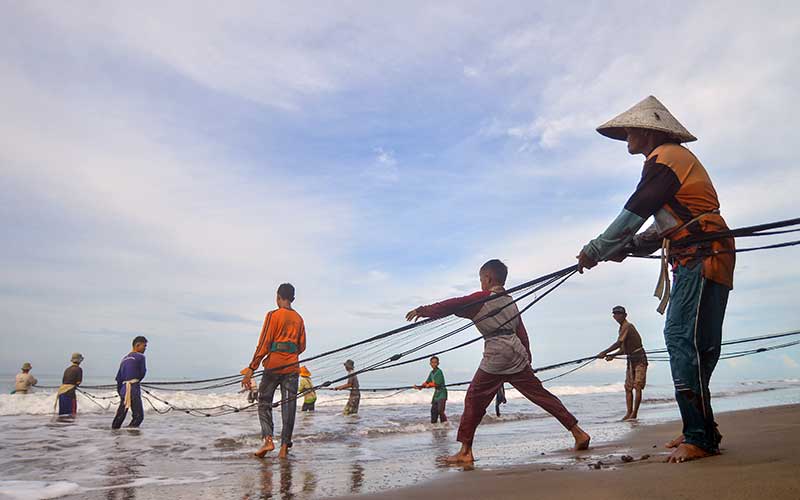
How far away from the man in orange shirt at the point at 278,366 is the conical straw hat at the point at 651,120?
15.2 feet

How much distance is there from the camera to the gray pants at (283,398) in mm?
6910

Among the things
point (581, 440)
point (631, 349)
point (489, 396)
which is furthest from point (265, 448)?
point (631, 349)

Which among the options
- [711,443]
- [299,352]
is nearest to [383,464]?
[299,352]

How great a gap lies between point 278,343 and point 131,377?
6.10 m

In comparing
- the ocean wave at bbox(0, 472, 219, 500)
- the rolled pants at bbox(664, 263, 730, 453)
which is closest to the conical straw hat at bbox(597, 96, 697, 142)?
the rolled pants at bbox(664, 263, 730, 453)

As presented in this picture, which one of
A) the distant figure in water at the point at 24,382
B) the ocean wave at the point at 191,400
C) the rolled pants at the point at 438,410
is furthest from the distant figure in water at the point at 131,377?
the distant figure in water at the point at 24,382

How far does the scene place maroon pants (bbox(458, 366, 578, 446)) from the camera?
5.13 meters

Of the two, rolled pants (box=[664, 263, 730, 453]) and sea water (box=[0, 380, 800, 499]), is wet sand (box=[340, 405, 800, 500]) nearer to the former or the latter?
rolled pants (box=[664, 263, 730, 453])

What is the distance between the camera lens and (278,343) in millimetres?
6941

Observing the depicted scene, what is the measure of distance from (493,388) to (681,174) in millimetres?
2681

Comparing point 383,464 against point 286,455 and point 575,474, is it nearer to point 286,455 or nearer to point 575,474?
point 286,455

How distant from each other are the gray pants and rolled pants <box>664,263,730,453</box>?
4816mm

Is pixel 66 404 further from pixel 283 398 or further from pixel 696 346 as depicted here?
pixel 696 346

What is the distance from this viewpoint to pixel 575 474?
10.3 ft
